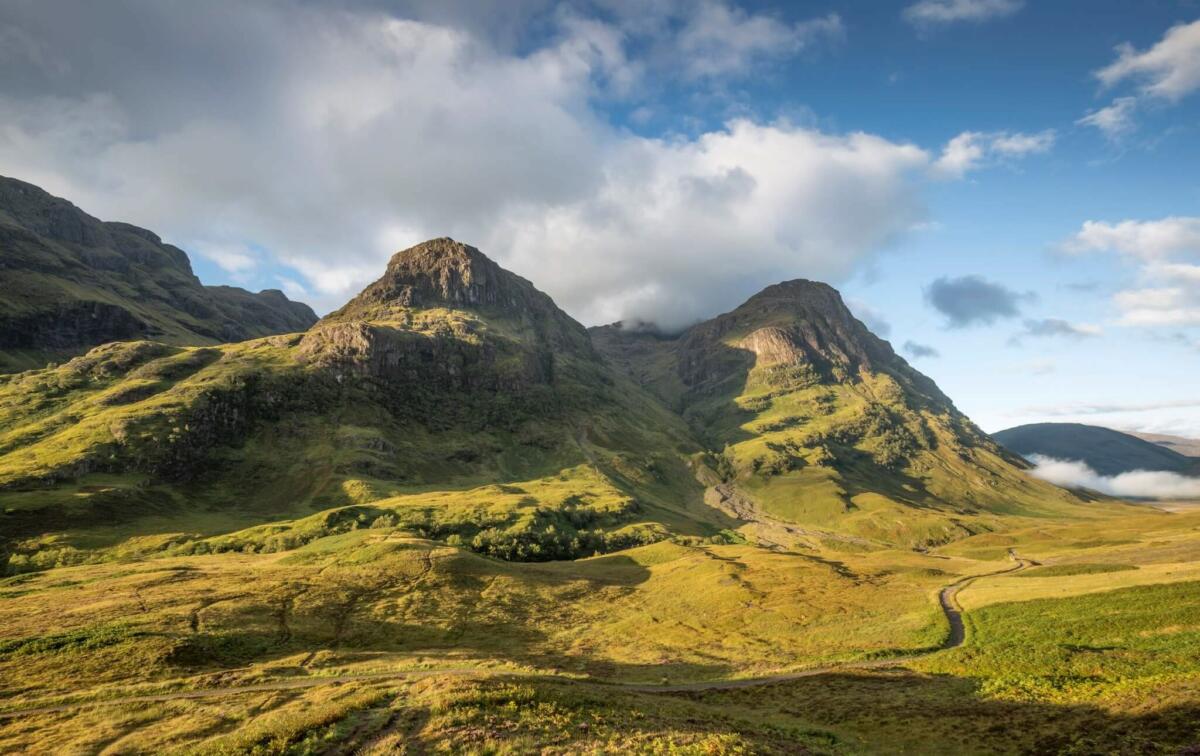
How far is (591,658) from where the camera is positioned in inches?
3255

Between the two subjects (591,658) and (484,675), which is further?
(591,658)

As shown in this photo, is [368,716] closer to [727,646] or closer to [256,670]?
[256,670]

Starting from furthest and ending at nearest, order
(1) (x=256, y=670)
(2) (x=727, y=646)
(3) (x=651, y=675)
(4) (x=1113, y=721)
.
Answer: (2) (x=727, y=646) → (3) (x=651, y=675) → (1) (x=256, y=670) → (4) (x=1113, y=721)

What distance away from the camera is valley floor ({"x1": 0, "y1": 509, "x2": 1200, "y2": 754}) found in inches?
1491

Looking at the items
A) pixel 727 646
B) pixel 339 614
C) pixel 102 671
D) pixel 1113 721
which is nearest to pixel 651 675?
pixel 727 646

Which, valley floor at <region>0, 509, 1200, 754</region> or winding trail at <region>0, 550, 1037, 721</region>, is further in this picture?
winding trail at <region>0, 550, 1037, 721</region>

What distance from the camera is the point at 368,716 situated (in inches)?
1572

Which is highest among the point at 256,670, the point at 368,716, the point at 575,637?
the point at 368,716

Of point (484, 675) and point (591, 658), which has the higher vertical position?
point (484, 675)

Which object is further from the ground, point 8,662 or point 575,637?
point 8,662

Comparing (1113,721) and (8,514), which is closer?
(1113,721)

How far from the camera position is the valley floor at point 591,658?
37.9 m

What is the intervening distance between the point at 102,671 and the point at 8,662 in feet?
33.2

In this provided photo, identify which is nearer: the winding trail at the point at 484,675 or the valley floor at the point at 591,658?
the valley floor at the point at 591,658
